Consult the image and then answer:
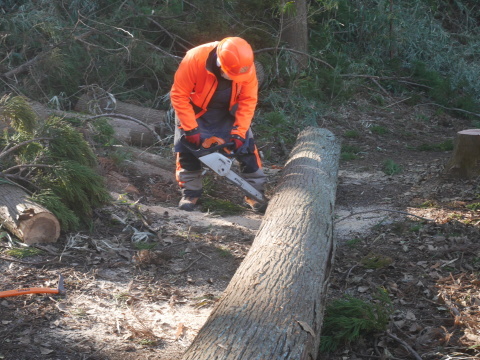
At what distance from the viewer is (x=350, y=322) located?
3264 mm

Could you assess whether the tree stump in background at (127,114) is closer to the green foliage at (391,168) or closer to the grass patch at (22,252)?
the green foliage at (391,168)

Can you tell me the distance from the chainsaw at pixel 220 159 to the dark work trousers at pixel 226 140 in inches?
3.5

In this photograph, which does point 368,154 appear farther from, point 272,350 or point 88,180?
point 272,350

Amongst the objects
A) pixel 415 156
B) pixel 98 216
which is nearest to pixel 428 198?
pixel 415 156

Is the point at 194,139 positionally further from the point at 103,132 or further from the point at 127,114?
the point at 127,114

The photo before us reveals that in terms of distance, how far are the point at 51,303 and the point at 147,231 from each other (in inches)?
56.2

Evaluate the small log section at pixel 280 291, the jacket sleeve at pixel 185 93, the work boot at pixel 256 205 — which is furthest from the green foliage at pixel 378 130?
the jacket sleeve at pixel 185 93

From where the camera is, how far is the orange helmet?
16.5 ft

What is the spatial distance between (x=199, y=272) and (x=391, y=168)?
3.70m

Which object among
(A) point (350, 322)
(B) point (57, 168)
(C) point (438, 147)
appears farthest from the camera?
(C) point (438, 147)

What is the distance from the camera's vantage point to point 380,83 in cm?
1115

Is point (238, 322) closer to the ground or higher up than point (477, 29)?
closer to the ground

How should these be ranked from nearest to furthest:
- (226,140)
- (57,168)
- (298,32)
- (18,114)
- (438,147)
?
(57,168) < (18,114) < (226,140) < (438,147) < (298,32)

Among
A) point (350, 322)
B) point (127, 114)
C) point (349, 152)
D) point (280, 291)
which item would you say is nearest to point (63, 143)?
point (280, 291)
